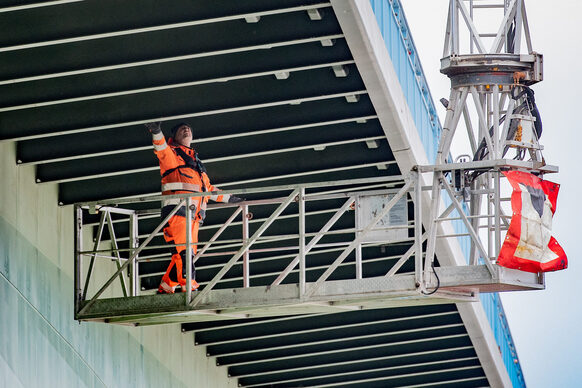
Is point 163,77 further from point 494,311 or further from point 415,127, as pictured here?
point 494,311

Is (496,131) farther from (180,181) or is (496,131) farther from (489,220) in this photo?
(180,181)

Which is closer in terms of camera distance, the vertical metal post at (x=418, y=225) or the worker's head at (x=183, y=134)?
the vertical metal post at (x=418, y=225)

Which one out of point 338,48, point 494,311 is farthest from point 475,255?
point 494,311

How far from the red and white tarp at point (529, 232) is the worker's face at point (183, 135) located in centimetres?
460

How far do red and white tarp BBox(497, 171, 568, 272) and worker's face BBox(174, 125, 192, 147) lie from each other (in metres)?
4.60

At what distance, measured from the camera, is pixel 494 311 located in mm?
36281

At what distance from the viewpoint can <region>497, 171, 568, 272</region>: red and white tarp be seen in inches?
793

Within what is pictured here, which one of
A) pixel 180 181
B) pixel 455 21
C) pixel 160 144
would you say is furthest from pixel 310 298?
pixel 455 21

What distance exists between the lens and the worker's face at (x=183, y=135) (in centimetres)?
2188

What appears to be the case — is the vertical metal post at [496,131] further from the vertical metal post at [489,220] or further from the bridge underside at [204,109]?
the bridge underside at [204,109]

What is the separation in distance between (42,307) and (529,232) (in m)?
7.90

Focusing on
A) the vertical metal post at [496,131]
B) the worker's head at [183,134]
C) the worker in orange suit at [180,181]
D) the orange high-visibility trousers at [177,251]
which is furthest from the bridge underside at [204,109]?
the vertical metal post at [496,131]

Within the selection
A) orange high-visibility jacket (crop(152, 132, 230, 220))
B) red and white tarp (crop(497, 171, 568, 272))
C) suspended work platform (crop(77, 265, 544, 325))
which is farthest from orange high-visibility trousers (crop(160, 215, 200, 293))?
red and white tarp (crop(497, 171, 568, 272))

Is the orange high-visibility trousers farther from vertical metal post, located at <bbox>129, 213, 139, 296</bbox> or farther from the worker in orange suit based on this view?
vertical metal post, located at <bbox>129, 213, 139, 296</bbox>
